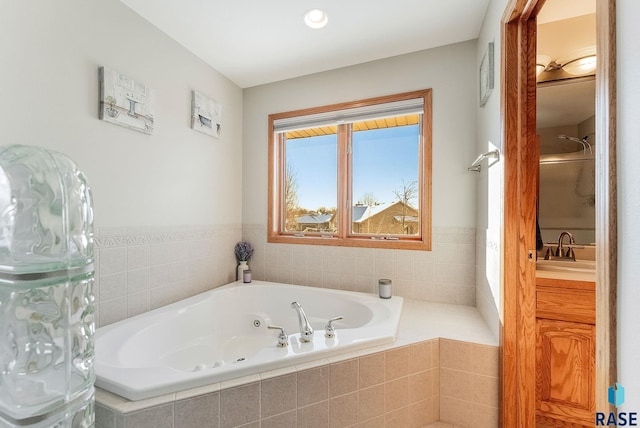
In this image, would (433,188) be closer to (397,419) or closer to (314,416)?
(397,419)

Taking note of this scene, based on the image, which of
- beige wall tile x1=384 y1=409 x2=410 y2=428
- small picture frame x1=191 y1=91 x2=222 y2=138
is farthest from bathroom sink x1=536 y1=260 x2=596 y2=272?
small picture frame x1=191 y1=91 x2=222 y2=138

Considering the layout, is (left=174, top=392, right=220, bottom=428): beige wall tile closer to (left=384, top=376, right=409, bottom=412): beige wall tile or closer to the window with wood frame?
(left=384, top=376, right=409, bottom=412): beige wall tile

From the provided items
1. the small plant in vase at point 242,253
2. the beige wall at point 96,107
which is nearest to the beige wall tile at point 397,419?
the small plant in vase at point 242,253

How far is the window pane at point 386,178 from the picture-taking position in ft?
7.64

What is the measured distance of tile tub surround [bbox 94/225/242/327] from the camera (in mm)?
1608

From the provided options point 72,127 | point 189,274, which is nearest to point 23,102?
point 72,127

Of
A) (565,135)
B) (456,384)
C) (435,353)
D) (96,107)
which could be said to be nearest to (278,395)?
(435,353)

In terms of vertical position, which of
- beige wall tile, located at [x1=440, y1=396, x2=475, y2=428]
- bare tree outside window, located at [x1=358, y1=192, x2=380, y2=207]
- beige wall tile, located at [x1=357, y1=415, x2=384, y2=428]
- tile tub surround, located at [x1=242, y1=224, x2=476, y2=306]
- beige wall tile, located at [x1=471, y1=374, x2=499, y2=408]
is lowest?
beige wall tile, located at [x1=440, y1=396, x2=475, y2=428]

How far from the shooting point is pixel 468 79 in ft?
6.88

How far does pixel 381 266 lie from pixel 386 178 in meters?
0.76

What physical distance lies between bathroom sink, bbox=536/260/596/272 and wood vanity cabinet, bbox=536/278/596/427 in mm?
223

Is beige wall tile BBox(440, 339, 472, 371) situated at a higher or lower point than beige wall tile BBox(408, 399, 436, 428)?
higher

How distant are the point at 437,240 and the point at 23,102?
2.56m

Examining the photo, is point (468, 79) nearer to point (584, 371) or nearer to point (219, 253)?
point (584, 371)
